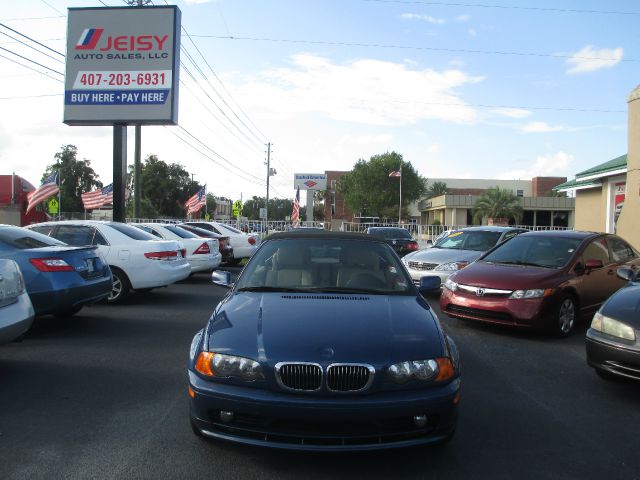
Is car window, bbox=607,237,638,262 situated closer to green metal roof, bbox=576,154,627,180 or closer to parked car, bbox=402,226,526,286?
parked car, bbox=402,226,526,286

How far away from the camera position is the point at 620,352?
15.9 ft

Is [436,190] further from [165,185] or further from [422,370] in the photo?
[422,370]

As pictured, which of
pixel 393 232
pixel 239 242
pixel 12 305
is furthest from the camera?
pixel 393 232

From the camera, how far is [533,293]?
7.33 m

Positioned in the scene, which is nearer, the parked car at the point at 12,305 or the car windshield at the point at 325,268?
the car windshield at the point at 325,268

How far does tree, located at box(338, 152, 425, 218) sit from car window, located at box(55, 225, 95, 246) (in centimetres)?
6462

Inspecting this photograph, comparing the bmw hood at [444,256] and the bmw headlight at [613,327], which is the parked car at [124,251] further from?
the bmw headlight at [613,327]

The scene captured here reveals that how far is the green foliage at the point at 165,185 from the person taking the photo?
73.8 metres

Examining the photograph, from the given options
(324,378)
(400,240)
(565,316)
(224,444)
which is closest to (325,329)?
(324,378)

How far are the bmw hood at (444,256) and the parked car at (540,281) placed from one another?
2.12m

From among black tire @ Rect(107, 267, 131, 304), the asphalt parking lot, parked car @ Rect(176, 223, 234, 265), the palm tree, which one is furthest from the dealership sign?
the palm tree

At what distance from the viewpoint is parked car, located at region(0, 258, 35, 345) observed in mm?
5090

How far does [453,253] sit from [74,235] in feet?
24.7

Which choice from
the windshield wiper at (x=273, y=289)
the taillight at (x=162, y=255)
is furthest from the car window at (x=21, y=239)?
the windshield wiper at (x=273, y=289)
